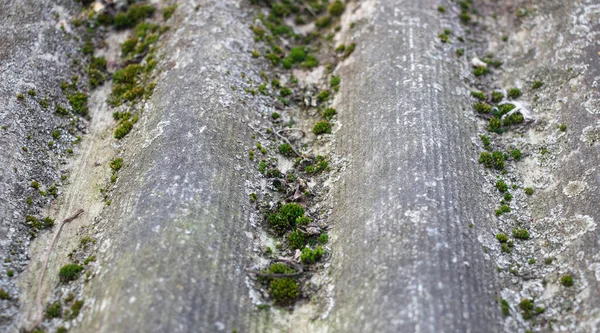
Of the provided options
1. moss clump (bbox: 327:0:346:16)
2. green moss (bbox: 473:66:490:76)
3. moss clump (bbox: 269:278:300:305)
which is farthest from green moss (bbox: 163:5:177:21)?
moss clump (bbox: 269:278:300:305)

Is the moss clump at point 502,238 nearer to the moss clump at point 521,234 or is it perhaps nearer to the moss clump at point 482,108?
the moss clump at point 521,234

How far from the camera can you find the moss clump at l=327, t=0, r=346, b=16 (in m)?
29.2

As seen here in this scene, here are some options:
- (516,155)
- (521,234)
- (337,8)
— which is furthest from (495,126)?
(337,8)

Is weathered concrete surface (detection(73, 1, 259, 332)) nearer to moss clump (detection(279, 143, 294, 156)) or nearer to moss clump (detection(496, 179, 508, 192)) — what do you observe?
moss clump (detection(279, 143, 294, 156))

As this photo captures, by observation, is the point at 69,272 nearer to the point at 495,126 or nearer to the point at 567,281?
the point at 567,281

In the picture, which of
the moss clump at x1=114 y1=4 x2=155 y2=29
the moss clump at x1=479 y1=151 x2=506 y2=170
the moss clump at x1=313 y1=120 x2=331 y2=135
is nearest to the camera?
the moss clump at x1=479 y1=151 x2=506 y2=170

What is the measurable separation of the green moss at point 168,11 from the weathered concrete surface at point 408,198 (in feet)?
32.6

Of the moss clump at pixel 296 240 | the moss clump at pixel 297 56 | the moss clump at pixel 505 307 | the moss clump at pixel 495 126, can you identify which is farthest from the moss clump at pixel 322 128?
the moss clump at pixel 505 307

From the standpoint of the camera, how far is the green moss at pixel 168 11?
27656 mm

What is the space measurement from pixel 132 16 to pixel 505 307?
23.3m

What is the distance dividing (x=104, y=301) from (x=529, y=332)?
43.6ft

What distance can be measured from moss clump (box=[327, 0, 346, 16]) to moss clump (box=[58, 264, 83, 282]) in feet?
62.7

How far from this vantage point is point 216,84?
23.3m

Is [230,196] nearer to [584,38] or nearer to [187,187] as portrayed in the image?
[187,187]
